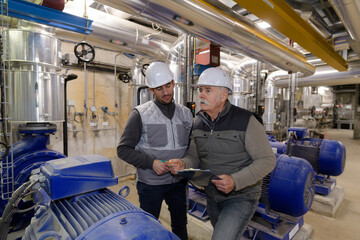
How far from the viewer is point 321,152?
3436mm

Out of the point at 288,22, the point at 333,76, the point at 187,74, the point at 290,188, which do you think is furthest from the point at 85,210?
the point at 333,76

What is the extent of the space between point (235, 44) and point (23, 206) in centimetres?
277

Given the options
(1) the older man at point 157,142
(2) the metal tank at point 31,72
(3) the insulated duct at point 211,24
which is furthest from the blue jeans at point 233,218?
(2) the metal tank at point 31,72

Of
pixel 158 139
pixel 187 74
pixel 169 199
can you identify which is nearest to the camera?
pixel 158 139

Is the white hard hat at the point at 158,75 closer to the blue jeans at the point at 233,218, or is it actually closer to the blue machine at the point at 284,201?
the blue jeans at the point at 233,218

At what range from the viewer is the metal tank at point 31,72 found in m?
1.89

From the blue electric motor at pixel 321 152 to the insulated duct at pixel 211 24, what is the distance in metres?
1.40

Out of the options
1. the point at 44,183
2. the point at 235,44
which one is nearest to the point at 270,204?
the point at 235,44

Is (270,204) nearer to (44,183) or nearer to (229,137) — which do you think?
(229,137)

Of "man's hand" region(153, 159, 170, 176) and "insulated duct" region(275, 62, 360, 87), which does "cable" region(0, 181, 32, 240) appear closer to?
"man's hand" region(153, 159, 170, 176)

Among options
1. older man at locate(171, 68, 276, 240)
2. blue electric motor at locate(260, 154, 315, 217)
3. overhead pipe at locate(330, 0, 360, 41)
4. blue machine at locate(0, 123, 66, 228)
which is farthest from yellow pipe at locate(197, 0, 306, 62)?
blue machine at locate(0, 123, 66, 228)

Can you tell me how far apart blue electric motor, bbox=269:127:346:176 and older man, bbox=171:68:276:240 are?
2.44 m

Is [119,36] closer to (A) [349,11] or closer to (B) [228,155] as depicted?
(B) [228,155]

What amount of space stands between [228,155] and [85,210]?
83 cm
